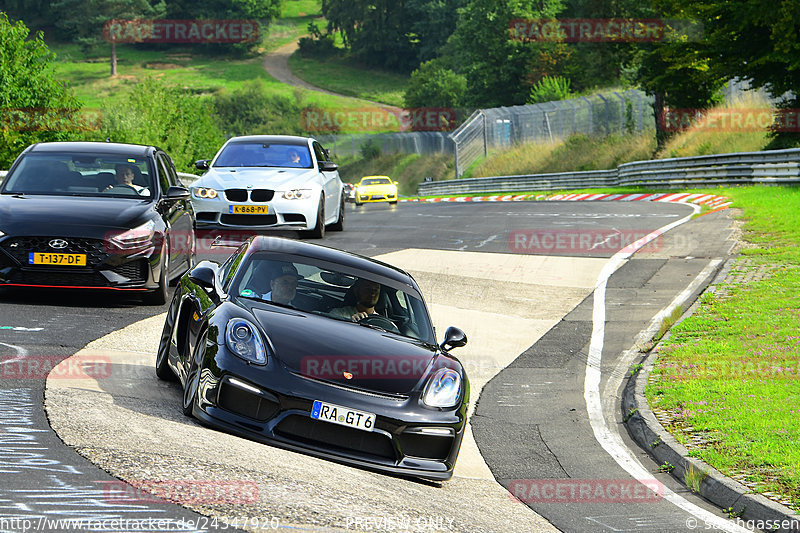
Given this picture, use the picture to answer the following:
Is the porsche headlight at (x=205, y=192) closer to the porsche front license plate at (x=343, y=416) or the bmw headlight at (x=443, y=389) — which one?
the bmw headlight at (x=443, y=389)

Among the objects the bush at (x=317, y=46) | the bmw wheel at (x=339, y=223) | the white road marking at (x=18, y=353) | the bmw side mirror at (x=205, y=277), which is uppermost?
the bmw side mirror at (x=205, y=277)

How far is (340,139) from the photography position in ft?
333

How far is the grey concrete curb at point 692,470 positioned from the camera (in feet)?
20.9

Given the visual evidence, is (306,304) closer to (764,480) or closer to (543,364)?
(764,480)

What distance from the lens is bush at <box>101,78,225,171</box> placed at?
48650 millimetres

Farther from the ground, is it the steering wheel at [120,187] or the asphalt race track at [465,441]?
the steering wheel at [120,187]

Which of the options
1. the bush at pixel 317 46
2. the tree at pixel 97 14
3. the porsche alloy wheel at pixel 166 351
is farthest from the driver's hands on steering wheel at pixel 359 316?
the bush at pixel 317 46

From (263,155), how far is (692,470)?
12333 mm

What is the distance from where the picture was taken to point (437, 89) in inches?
4422

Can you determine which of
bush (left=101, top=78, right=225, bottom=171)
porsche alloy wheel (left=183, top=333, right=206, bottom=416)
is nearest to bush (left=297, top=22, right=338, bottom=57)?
bush (left=101, top=78, right=225, bottom=171)

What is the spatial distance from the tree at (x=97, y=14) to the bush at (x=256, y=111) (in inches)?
801

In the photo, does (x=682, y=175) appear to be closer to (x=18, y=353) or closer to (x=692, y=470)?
(x=692, y=470)

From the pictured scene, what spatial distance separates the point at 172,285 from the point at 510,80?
280 feet

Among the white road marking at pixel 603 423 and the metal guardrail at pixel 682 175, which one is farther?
the metal guardrail at pixel 682 175
